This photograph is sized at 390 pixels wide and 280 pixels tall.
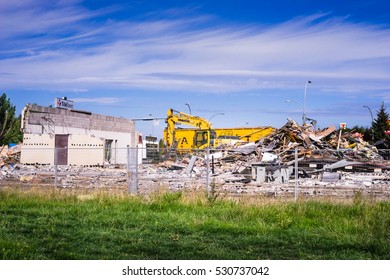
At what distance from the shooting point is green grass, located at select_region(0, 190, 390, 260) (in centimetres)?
870

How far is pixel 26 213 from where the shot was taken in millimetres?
13133

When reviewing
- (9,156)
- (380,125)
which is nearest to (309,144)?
(9,156)

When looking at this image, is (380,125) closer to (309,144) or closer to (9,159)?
(309,144)

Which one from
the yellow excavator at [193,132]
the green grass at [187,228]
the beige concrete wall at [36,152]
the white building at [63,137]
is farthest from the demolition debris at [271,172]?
the yellow excavator at [193,132]

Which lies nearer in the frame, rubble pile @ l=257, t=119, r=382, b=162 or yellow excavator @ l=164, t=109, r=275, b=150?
rubble pile @ l=257, t=119, r=382, b=162

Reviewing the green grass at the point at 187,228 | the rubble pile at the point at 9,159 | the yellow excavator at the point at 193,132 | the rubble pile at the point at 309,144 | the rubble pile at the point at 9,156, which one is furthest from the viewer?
the yellow excavator at the point at 193,132

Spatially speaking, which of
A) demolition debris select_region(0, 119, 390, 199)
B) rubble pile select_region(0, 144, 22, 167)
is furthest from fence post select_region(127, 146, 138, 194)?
rubble pile select_region(0, 144, 22, 167)

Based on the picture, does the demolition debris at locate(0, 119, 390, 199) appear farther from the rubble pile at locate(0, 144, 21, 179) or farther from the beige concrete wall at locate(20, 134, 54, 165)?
the beige concrete wall at locate(20, 134, 54, 165)

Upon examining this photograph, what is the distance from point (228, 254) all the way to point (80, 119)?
36718 millimetres

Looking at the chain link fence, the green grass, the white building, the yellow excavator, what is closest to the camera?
the green grass

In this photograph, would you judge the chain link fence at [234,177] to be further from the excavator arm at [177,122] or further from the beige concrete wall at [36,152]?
the excavator arm at [177,122]

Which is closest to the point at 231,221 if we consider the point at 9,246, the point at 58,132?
the point at 9,246

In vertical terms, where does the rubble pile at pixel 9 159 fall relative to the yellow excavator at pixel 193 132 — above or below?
below

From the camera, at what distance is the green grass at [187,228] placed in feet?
28.5
